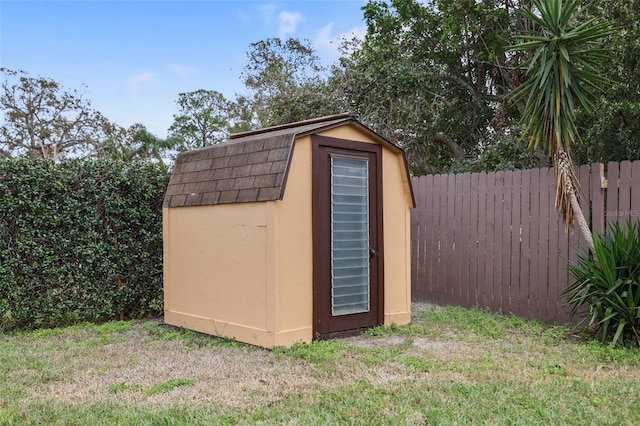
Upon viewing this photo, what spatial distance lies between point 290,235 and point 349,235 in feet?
2.74

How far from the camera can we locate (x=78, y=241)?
6.50m

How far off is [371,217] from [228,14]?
6.88m

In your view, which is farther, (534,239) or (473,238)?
(473,238)

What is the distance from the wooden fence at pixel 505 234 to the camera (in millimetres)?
5816

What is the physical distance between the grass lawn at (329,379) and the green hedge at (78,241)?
0.57 metres

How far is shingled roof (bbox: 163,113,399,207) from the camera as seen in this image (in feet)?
17.4

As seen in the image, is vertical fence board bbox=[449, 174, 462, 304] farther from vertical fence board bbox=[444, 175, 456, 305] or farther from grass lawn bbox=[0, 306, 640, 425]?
grass lawn bbox=[0, 306, 640, 425]

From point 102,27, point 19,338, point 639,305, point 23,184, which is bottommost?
point 19,338

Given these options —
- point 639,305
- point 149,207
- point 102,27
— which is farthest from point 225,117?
point 639,305

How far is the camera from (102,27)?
11148 mm

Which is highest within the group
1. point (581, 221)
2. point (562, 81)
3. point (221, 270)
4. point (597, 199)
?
point (562, 81)

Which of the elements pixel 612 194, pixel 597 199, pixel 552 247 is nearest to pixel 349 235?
pixel 552 247

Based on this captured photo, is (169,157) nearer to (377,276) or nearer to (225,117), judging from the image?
(225,117)

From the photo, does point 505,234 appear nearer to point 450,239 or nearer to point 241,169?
point 450,239
